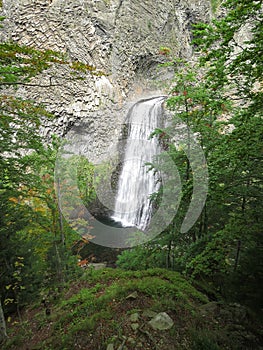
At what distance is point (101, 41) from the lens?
19.3 m

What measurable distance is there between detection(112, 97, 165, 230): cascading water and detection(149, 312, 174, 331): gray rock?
10807 millimetres

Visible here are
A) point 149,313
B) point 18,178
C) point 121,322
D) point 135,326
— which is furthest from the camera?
point 18,178

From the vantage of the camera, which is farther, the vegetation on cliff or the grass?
the grass

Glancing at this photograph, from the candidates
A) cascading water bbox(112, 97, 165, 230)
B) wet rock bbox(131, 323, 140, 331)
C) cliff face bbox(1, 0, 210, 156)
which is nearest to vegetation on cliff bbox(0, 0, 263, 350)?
wet rock bbox(131, 323, 140, 331)

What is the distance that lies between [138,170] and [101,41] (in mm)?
12944

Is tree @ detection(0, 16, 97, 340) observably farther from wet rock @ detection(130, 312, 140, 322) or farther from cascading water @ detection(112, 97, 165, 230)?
cascading water @ detection(112, 97, 165, 230)

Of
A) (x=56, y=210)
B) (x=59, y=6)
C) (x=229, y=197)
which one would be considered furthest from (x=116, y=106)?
(x=229, y=197)

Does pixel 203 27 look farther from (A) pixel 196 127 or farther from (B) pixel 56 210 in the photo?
(B) pixel 56 210

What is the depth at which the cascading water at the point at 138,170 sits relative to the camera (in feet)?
52.5

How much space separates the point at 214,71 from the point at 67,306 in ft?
18.3

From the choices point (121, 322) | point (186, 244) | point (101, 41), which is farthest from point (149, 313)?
point (101, 41)

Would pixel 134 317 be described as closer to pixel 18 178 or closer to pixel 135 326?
pixel 135 326

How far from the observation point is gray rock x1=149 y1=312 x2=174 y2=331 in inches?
129

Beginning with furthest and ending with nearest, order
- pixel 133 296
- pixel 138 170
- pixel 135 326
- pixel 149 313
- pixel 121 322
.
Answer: pixel 138 170 < pixel 133 296 < pixel 149 313 < pixel 121 322 < pixel 135 326
